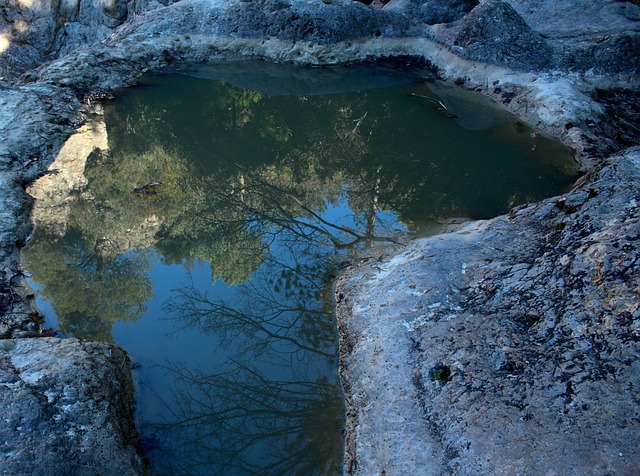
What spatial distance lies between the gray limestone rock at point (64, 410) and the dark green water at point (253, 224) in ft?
1.29

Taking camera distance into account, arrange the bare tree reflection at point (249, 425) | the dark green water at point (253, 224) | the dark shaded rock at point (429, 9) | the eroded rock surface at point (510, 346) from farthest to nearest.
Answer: the dark shaded rock at point (429, 9) < the dark green water at point (253, 224) < the bare tree reflection at point (249, 425) < the eroded rock surface at point (510, 346)

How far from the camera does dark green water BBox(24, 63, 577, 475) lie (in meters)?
5.21

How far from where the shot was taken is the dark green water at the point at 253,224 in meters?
5.21

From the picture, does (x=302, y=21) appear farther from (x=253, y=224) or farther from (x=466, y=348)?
(x=466, y=348)

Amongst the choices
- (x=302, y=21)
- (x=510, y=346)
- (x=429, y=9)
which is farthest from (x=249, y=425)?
(x=429, y=9)

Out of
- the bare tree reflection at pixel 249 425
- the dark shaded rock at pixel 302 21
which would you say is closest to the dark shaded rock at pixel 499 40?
the dark shaded rock at pixel 302 21

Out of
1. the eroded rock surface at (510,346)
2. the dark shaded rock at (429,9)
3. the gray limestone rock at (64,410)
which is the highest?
the dark shaded rock at (429,9)

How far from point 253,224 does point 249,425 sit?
3766 millimetres

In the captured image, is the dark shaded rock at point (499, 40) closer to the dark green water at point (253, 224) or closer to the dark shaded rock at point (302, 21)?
the dark green water at point (253, 224)

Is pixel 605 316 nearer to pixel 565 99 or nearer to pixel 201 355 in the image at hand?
pixel 201 355

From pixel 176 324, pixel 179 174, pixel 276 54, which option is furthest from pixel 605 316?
pixel 276 54

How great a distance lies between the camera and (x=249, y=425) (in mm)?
5070

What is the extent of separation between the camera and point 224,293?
674 cm

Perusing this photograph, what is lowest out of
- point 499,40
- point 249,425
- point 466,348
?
point 249,425
